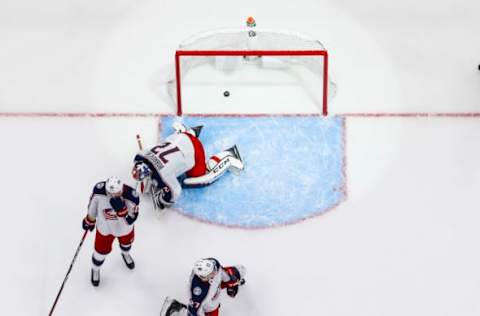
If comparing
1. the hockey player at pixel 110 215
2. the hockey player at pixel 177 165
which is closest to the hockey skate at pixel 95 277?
the hockey player at pixel 110 215

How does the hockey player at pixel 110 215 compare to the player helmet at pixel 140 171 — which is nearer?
the hockey player at pixel 110 215

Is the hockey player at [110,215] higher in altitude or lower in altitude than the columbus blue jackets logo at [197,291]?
higher

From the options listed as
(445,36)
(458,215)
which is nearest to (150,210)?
(458,215)

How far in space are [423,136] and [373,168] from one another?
53 centimetres

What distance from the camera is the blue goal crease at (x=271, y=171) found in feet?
26.5

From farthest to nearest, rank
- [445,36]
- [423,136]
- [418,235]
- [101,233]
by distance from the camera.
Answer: [445,36]
[423,136]
[418,235]
[101,233]

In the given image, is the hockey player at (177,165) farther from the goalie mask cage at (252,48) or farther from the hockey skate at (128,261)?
the goalie mask cage at (252,48)

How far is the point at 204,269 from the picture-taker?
6883 millimetres

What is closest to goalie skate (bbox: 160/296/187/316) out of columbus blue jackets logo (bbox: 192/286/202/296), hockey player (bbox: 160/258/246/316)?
hockey player (bbox: 160/258/246/316)

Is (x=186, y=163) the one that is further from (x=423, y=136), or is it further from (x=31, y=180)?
(x=423, y=136)

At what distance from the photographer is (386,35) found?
951cm

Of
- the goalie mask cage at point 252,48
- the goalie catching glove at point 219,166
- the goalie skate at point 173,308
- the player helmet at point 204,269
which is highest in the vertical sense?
the goalie mask cage at point 252,48

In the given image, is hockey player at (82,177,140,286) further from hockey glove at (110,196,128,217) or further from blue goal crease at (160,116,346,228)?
blue goal crease at (160,116,346,228)

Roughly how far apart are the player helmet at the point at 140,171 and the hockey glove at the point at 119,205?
25.8 inches
